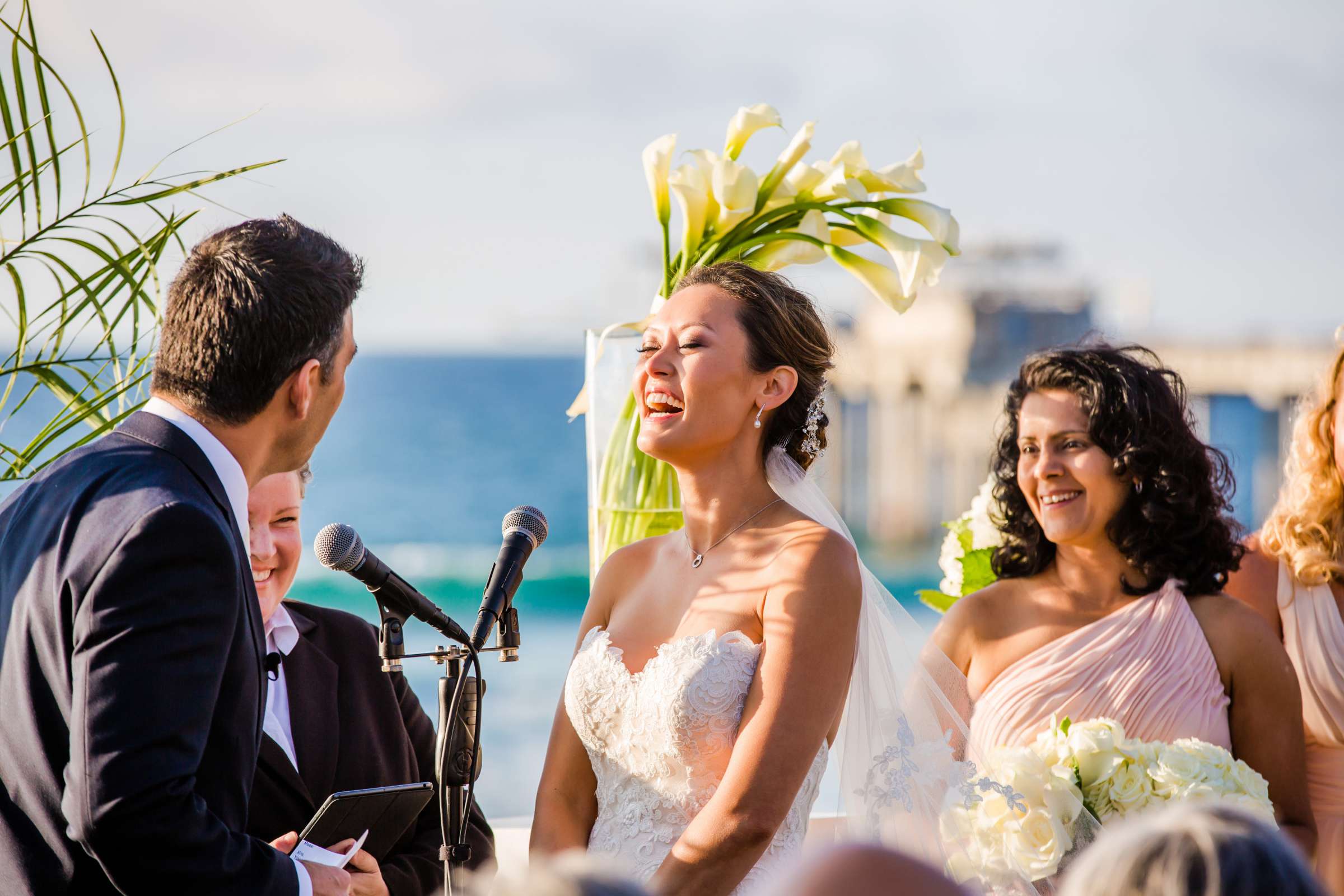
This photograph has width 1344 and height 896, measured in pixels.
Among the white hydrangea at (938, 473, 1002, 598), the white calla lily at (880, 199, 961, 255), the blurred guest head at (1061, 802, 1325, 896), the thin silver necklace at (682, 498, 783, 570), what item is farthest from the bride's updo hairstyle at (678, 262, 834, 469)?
the blurred guest head at (1061, 802, 1325, 896)

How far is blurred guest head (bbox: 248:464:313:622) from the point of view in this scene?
2.76 meters

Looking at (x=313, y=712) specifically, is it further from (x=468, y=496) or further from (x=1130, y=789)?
(x=468, y=496)

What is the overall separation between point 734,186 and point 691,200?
132mm

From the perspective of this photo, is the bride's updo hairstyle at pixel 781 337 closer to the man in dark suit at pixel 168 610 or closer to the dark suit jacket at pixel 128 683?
the man in dark suit at pixel 168 610

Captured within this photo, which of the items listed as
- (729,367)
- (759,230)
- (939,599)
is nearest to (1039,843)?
(729,367)

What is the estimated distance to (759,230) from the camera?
3535mm

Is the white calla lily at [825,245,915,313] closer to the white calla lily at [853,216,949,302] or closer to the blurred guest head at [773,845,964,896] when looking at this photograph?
the white calla lily at [853,216,949,302]

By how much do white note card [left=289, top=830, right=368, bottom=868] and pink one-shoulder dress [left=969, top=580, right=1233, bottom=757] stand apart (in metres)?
1.53

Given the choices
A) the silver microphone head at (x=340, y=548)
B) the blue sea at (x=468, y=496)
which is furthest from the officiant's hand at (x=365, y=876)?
the blue sea at (x=468, y=496)

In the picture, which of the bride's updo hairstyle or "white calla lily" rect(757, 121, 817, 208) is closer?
the bride's updo hairstyle

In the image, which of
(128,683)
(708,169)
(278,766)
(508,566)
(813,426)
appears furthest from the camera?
(708,169)

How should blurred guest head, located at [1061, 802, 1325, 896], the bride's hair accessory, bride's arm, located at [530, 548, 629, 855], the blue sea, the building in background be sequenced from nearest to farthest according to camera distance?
blurred guest head, located at [1061, 802, 1325, 896]
bride's arm, located at [530, 548, 629, 855]
the bride's hair accessory
the blue sea
the building in background

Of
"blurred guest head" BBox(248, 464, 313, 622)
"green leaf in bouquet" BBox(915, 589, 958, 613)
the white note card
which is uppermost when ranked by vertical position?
"blurred guest head" BBox(248, 464, 313, 622)

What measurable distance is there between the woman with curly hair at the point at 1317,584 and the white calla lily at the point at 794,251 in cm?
140
